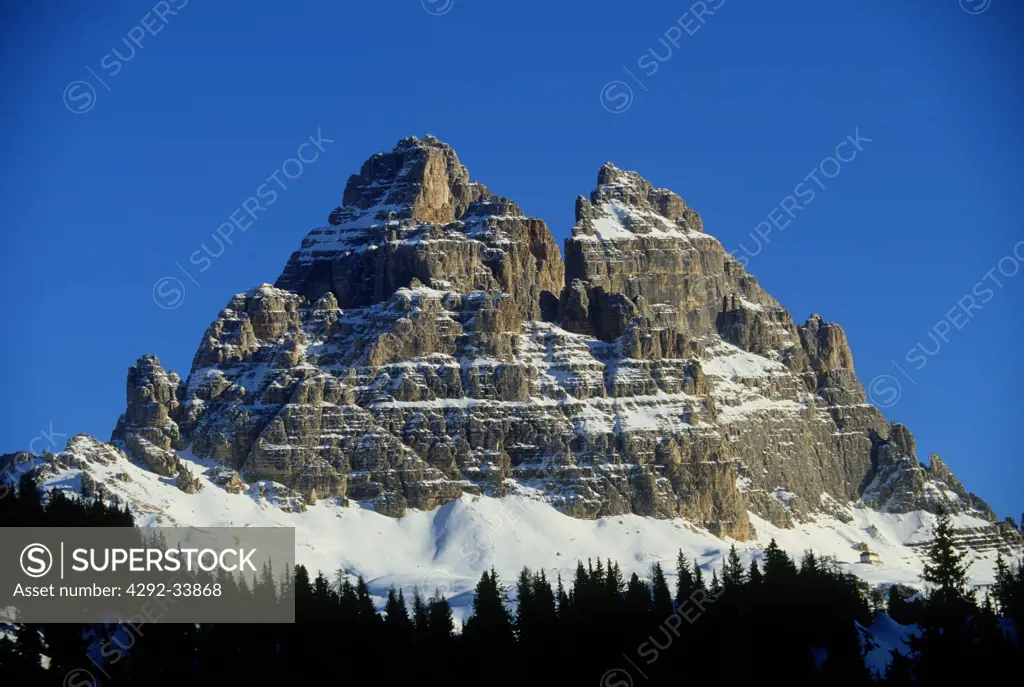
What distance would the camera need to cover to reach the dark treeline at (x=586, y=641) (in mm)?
126500

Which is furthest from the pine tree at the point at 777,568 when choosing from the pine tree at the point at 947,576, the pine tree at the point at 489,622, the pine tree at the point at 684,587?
the pine tree at the point at 489,622

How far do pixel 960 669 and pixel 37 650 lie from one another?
56937 millimetres

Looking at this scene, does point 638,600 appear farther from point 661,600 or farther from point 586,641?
point 586,641

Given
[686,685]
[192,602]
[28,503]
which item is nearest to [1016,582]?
[686,685]

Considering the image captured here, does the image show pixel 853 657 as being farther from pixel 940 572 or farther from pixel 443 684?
pixel 443 684

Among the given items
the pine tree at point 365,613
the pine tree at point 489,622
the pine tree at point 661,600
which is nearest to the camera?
the pine tree at point 489,622

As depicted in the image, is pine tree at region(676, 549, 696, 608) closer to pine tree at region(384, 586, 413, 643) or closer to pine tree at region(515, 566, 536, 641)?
pine tree at region(515, 566, 536, 641)

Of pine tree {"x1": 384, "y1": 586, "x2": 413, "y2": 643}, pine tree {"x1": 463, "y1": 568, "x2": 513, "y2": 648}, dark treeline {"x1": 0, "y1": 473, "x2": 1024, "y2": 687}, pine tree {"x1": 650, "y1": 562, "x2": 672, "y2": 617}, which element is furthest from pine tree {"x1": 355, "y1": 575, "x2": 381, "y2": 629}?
pine tree {"x1": 650, "y1": 562, "x2": 672, "y2": 617}

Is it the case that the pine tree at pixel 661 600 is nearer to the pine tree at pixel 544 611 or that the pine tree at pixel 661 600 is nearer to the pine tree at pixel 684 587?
the pine tree at pixel 684 587

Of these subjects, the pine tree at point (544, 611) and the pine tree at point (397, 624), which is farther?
the pine tree at point (544, 611)

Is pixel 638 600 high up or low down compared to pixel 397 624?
down

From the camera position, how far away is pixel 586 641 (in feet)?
479

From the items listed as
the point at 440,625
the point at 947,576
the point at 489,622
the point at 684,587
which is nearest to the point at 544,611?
the point at 489,622

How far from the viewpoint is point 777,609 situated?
13975 cm
